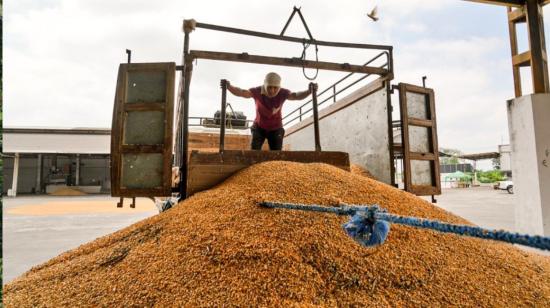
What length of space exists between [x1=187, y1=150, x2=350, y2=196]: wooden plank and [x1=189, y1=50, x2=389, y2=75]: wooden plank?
3.19 feet

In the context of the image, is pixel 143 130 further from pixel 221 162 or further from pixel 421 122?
pixel 421 122

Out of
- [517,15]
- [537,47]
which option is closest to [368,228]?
[537,47]

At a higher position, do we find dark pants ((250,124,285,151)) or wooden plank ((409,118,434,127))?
wooden plank ((409,118,434,127))

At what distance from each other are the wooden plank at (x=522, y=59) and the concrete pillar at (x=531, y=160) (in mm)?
550

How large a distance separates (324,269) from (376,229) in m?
0.46

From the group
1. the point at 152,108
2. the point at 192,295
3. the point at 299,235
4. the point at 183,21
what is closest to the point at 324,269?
the point at 299,235

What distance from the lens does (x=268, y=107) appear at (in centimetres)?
376

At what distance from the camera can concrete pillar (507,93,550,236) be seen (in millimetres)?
3260

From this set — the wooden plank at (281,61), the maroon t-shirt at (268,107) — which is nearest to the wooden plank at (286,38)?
the wooden plank at (281,61)

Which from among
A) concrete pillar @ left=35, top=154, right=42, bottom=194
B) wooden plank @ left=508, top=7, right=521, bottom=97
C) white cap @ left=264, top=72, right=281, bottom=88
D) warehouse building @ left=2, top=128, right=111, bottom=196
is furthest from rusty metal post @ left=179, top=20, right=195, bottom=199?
concrete pillar @ left=35, top=154, right=42, bottom=194

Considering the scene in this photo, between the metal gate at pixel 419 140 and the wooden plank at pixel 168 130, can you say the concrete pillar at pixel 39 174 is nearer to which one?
the wooden plank at pixel 168 130

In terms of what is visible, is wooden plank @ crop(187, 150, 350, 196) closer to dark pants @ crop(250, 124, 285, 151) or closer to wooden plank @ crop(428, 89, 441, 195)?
dark pants @ crop(250, 124, 285, 151)

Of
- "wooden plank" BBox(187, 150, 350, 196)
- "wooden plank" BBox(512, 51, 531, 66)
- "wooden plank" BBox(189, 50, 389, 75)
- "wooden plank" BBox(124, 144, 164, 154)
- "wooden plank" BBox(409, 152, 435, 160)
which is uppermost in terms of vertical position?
"wooden plank" BBox(512, 51, 531, 66)

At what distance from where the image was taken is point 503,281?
1.56 metres
